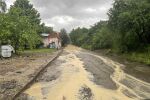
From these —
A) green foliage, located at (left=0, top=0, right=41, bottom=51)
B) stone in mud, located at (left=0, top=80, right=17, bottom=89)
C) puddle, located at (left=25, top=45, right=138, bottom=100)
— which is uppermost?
green foliage, located at (left=0, top=0, right=41, bottom=51)

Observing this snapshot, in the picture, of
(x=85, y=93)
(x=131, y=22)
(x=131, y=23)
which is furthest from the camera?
(x=131, y=23)

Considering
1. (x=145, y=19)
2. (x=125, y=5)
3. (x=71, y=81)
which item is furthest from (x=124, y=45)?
(x=71, y=81)

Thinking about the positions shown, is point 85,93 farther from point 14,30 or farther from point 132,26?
point 14,30

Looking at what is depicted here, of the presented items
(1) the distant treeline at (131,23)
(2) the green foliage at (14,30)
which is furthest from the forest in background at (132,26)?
(2) the green foliage at (14,30)

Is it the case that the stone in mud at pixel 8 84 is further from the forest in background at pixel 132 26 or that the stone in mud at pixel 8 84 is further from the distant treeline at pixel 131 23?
the distant treeline at pixel 131 23

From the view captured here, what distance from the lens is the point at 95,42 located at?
76.6 metres

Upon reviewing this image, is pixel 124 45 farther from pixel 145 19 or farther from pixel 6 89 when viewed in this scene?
pixel 6 89

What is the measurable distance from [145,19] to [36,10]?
173 feet

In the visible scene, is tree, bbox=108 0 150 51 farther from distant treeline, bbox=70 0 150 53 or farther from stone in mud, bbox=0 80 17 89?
stone in mud, bbox=0 80 17 89

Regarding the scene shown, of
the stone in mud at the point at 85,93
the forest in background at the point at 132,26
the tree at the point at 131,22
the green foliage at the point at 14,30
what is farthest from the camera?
the green foliage at the point at 14,30

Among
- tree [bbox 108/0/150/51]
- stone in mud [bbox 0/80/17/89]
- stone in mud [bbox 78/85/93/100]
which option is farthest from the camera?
tree [bbox 108/0/150/51]

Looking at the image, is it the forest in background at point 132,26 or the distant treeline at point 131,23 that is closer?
the forest in background at point 132,26

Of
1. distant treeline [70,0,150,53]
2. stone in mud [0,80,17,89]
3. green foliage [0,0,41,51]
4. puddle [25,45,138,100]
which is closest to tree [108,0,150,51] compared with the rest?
distant treeline [70,0,150,53]

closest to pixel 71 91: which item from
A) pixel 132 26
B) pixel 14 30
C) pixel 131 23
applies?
pixel 131 23
